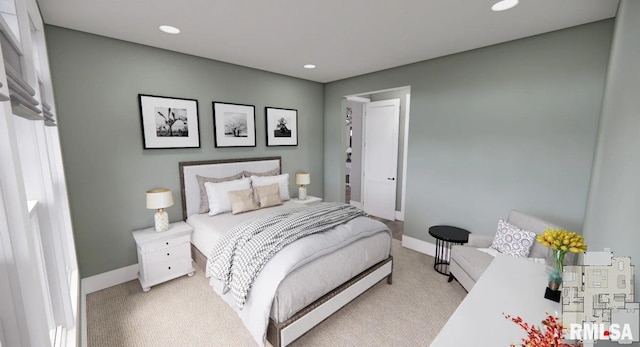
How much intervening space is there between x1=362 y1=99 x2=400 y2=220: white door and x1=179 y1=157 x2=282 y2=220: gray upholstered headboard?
2573 mm

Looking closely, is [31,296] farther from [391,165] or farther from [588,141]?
[391,165]

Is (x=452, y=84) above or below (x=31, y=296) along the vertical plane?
above

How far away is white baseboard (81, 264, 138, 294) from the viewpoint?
9.01 ft

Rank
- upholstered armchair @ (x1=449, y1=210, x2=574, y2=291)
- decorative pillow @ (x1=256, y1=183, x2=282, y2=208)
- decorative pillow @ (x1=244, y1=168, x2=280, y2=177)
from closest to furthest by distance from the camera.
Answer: upholstered armchair @ (x1=449, y1=210, x2=574, y2=291)
decorative pillow @ (x1=256, y1=183, x2=282, y2=208)
decorative pillow @ (x1=244, y1=168, x2=280, y2=177)

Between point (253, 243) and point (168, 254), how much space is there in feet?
4.46

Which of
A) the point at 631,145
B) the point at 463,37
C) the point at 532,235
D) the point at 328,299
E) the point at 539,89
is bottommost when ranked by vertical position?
the point at 328,299

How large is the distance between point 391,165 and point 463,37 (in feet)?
8.73

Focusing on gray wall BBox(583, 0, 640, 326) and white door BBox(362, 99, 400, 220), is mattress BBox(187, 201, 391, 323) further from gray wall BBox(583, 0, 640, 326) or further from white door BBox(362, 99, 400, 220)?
white door BBox(362, 99, 400, 220)

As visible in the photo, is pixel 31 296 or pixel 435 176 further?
pixel 435 176

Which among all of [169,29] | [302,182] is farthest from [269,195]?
[169,29]

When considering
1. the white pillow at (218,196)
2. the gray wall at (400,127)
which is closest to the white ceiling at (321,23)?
the gray wall at (400,127)

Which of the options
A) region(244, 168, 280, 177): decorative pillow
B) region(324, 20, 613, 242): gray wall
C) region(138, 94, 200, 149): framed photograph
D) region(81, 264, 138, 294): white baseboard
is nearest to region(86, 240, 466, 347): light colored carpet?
region(81, 264, 138, 294): white baseboard

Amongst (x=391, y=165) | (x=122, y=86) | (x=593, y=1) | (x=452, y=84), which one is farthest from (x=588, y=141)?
(x=122, y=86)

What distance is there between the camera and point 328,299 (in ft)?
7.16
